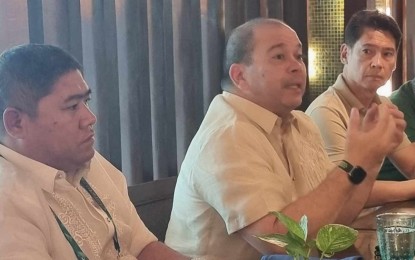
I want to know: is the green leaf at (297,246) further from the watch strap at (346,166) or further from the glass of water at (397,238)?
the watch strap at (346,166)

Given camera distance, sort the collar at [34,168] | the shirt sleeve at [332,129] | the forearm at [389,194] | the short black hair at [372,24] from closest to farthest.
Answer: the collar at [34,168]
the forearm at [389,194]
the shirt sleeve at [332,129]
the short black hair at [372,24]

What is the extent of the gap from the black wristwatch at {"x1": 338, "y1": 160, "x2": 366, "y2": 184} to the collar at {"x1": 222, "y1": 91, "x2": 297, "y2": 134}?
251 millimetres

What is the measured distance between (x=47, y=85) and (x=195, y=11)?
156cm

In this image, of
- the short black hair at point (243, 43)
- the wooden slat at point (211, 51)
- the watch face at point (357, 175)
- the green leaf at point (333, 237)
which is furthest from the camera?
the wooden slat at point (211, 51)

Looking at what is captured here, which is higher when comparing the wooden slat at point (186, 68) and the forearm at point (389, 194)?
the wooden slat at point (186, 68)

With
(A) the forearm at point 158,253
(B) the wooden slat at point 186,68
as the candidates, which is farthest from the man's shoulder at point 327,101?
(A) the forearm at point 158,253

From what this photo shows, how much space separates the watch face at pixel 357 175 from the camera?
172 cm

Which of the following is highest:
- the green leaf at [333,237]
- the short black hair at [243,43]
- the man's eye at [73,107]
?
the short black hair at [243,43]

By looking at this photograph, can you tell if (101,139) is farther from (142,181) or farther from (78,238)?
(78,238)

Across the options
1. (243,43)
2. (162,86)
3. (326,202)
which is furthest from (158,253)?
(162,86)

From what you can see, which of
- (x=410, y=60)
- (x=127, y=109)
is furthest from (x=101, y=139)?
(x=410, y=60)

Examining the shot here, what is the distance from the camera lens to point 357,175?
173 cm

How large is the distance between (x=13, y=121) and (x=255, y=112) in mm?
730

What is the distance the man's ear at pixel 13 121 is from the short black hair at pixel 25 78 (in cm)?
1
